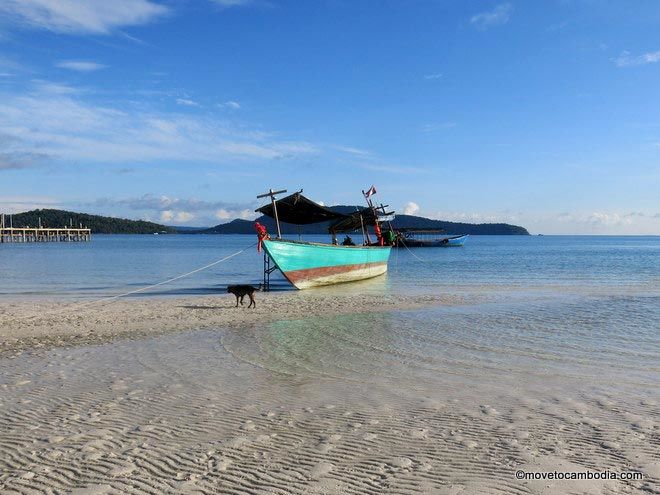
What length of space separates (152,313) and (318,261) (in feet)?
30.9

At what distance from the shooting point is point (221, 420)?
6.44m

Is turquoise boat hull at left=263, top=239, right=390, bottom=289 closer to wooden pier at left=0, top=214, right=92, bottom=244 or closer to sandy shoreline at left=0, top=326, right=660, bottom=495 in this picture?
sandy shoreline at left=0, top=326, right=660, bottom=495

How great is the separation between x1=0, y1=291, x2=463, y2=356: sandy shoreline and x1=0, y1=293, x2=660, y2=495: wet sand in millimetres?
885

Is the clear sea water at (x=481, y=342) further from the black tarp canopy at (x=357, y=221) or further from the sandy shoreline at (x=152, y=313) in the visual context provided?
the black tarp canopy at (x=357, y=221)

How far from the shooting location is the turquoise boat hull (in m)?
22.2

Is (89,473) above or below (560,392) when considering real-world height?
above

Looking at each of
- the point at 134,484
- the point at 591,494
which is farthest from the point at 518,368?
the point at 134,484

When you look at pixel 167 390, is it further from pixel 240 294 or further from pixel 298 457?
pixel 240 294

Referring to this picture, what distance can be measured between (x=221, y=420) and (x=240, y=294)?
38.0ft

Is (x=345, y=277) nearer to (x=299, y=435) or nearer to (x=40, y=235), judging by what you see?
(x=299, y=435)

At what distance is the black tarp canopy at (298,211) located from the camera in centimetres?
2394

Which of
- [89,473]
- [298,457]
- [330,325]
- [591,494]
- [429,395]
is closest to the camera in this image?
[591,494]

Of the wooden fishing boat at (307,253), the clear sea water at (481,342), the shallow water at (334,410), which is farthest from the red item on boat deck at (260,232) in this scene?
the shallow water at (334,410)

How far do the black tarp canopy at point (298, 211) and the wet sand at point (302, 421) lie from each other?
12.7 metres
